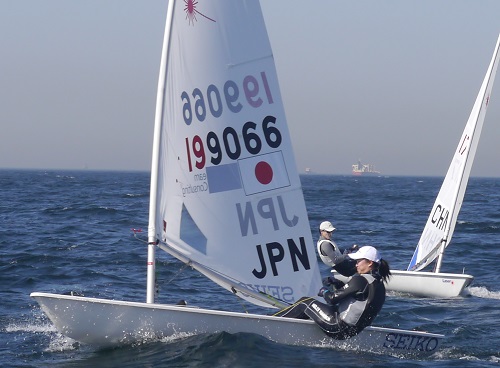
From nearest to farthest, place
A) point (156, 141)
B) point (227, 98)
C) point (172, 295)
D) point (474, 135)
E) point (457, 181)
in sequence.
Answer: point (156, 141), point (227, 98), point (172, 295), point (457, 181), point (474, 135)

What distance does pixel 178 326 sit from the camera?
9.75 m

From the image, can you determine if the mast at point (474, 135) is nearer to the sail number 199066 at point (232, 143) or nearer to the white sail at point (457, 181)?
the white sail at point (457, 181)

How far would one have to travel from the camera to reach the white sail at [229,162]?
31.7 ft

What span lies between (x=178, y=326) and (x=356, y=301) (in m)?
2.06

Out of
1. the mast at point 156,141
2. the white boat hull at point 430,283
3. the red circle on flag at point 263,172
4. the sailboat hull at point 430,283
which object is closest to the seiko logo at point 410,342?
the red circle on flag at point 263,172

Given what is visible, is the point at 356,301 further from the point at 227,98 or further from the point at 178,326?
the point at 227,98

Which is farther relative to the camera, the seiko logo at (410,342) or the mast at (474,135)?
the mast at (474,135)

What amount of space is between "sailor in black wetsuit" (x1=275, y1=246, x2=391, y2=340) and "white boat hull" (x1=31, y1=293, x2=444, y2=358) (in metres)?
0.23

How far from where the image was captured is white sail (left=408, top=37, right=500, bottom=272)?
16.8 meters

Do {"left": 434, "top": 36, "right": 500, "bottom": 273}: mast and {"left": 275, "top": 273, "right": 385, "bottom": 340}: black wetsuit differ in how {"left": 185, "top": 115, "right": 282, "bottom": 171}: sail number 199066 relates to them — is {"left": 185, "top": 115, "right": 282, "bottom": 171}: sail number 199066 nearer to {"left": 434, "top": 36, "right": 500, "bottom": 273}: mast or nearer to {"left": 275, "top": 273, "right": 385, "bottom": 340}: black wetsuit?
{"left": 275, "top": 273, "right": 385, "bottom": 340}: black wetsuit

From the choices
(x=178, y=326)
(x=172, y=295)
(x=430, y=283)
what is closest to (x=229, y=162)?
(x=178, y=326)

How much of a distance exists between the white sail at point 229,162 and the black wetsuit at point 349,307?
2.03 feet

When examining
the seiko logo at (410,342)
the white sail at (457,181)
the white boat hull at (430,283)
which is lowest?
the white boat hull at (430,283)

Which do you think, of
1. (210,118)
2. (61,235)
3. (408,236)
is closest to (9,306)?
(210,118)
